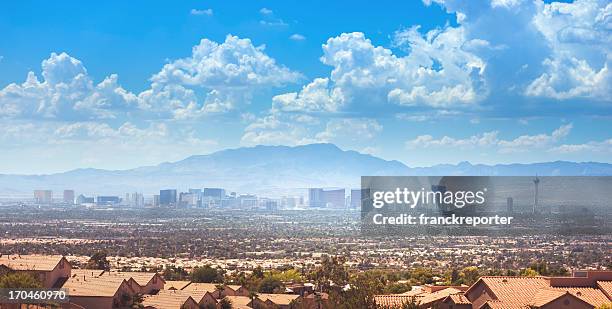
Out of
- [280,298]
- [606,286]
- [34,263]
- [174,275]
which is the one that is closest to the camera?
[606,286]

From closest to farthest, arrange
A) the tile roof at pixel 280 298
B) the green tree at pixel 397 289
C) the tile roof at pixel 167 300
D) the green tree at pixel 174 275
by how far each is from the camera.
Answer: the tile roof at pixel 167 300 < the tile roof at pixel 280 298 < the green tree at pixel 397 289 < the green tree at pixel 174 275

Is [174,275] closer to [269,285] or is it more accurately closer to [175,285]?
[269,285]

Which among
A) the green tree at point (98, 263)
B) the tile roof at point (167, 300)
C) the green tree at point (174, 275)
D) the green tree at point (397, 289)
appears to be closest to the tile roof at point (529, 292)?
the green tree at point (397, 289)

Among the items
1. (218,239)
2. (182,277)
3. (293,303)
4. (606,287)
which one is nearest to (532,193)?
(218,239)

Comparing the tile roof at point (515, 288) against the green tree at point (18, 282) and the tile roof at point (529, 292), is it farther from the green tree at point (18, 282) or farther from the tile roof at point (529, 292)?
the green tree at point (18, 282)

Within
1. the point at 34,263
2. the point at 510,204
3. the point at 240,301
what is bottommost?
the point at 240,301

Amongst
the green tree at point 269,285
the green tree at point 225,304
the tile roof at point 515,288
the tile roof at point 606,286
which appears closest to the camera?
the tile roof at point 606,286

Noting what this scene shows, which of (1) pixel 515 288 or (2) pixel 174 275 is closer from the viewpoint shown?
(1) pixel 515 288

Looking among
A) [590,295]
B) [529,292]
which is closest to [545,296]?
[590,295]

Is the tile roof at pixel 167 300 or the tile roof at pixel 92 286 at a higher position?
the tile roof at pixel 92 286

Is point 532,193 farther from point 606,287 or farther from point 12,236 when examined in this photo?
point 606,287

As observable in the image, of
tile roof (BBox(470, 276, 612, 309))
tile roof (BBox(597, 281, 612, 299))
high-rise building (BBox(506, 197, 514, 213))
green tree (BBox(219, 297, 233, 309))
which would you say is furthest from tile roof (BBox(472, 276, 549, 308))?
high-rise building (BBox(506, 197, 514, 213))
